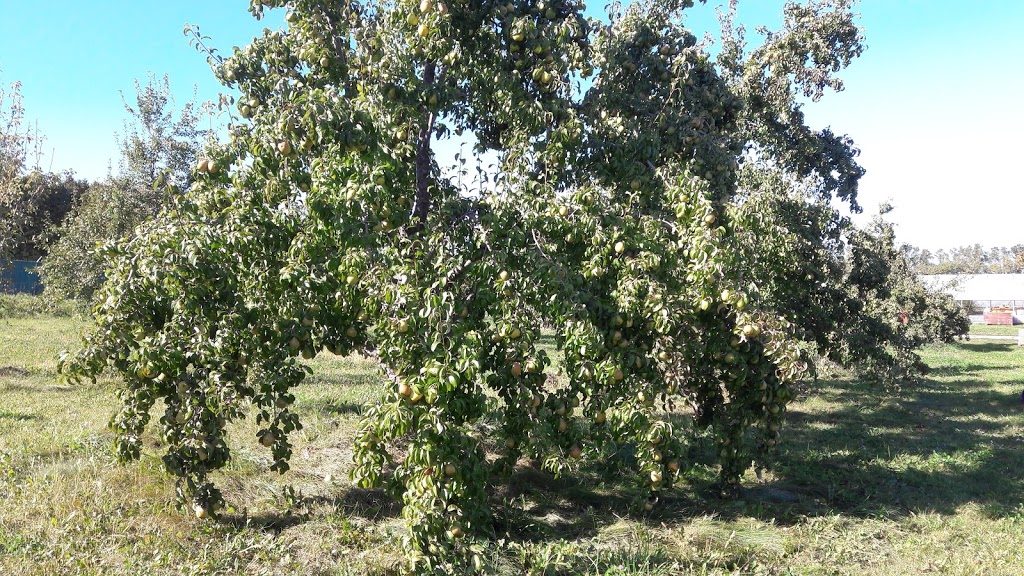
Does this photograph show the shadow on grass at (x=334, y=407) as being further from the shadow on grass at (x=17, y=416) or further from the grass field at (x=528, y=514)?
the shadow on grass at (x=17, y=416)

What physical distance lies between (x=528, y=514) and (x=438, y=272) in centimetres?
257

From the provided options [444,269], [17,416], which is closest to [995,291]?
[444,269]

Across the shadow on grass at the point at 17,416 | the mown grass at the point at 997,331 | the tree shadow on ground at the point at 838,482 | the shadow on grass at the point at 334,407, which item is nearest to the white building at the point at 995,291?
the mown grass at the point at 997,331

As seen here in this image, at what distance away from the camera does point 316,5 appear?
5.52 metres

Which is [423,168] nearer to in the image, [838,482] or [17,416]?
[838,482]

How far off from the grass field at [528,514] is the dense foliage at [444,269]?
476 millimetres

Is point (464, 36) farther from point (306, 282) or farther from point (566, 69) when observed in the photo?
point (306, 282)

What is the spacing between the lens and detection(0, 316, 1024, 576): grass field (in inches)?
182

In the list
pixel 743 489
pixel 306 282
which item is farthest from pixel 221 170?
pixel 743 489

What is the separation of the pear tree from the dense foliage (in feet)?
0.06

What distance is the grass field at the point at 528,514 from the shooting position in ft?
15.2

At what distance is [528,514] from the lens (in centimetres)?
590

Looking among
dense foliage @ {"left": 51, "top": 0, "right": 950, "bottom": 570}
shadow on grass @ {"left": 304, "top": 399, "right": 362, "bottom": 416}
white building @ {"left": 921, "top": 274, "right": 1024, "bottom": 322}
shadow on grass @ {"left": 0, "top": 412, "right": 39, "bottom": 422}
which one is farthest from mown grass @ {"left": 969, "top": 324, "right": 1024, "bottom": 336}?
shadow on grass @ {"left": 0, "top": 412, "right": 39, "bottom": 422}

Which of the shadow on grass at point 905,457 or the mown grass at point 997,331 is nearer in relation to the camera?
the shadow on grass at point 905,457
